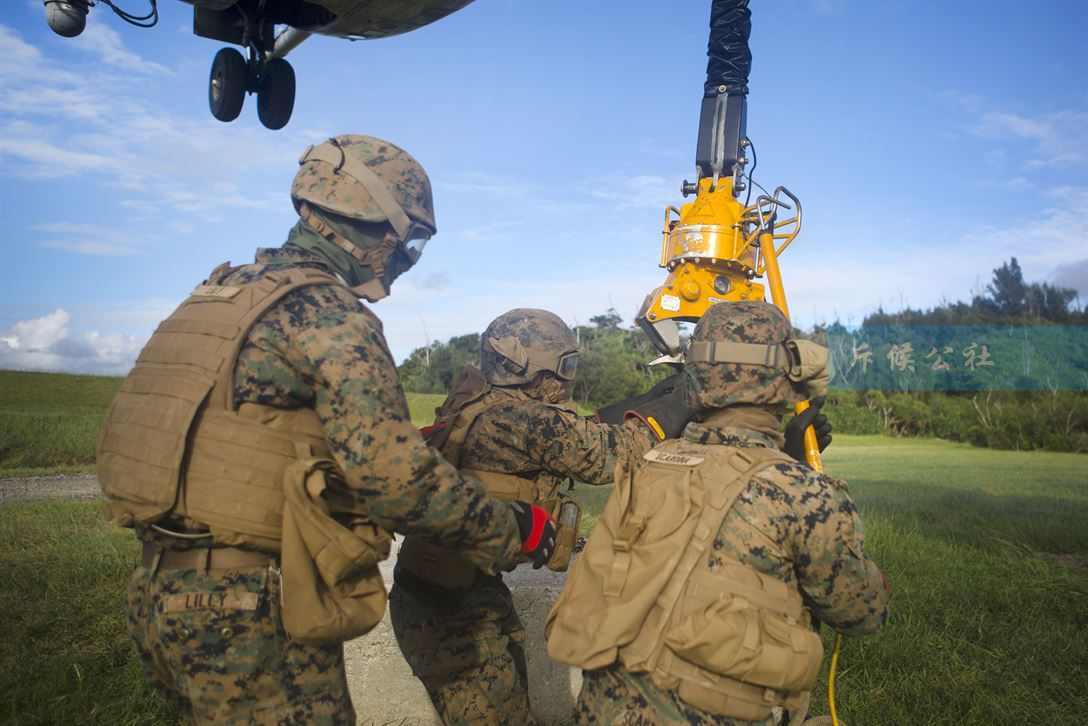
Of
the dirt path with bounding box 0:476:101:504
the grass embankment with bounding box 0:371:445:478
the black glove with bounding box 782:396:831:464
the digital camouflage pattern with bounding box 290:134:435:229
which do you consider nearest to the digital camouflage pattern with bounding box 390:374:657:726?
the black glove with bounding box 782:396:831:464

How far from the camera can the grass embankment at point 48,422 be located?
1548cm

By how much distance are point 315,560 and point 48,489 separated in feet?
37.7

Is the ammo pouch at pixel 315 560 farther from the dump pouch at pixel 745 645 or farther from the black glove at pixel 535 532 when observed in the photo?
the dump pouch at pixel 745 645

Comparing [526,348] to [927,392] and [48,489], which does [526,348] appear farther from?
[927,392]

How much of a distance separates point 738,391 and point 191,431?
5.71 ft

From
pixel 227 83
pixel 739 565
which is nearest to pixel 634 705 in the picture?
pixel 739 565

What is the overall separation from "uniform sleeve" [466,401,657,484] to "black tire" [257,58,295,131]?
6.96 m

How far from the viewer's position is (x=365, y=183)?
310 centimetres

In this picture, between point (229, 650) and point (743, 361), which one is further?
point (743, 361)

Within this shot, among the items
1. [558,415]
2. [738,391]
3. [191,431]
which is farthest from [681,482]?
[191,431]

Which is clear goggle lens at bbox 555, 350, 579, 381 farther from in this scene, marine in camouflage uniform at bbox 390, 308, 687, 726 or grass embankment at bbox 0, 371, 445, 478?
grass embankment at bbox 0, 371, 445, 478

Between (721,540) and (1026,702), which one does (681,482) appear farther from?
(1026,702)

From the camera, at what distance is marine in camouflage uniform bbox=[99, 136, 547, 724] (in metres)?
2.63

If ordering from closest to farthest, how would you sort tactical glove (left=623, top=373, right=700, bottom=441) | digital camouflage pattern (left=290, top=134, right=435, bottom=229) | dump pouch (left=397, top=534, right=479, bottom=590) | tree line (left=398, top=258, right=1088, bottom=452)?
digital camouflage pattern (left=290, top=134, right=435, bottom=229), dump pouch (left=397, top=534, right=479, bottom=590), tactical glove (left=623, top=373, right=700, bottom=441), tree line (left=398, top=258, right=1088, bottom=452)
